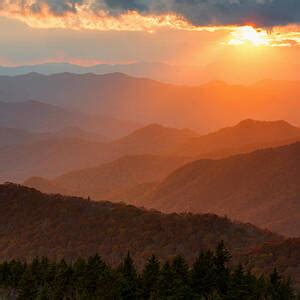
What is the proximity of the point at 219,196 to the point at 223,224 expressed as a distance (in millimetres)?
105757

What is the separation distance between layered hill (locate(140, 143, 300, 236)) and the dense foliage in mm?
112929

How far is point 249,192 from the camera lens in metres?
184

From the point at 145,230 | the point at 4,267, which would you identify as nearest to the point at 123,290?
the point at 4,267

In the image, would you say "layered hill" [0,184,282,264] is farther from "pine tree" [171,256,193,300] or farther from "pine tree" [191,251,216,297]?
"pine tree" [191,251,216,297]

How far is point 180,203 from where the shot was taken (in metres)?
188

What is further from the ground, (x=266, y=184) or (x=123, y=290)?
(x=123, y=290)

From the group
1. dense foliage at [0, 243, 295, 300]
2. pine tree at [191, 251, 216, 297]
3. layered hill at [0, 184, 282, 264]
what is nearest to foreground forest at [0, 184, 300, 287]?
layered hill at [0, 184, 282, 264]

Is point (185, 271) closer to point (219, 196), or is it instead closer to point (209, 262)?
point (209, 262)

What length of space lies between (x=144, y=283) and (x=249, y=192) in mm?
140529

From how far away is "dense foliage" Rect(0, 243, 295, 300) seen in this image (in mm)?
45250

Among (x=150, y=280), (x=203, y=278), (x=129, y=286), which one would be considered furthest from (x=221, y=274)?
(x=129, y=286)

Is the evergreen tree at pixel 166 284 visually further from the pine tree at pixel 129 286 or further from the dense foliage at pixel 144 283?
the pine tree at pixel 129 286

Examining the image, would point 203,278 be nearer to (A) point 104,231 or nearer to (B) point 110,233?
(B) point 110,233

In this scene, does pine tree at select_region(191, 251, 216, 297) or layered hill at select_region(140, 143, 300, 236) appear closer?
pine tree at select_region(191, 251, 216, 297)
